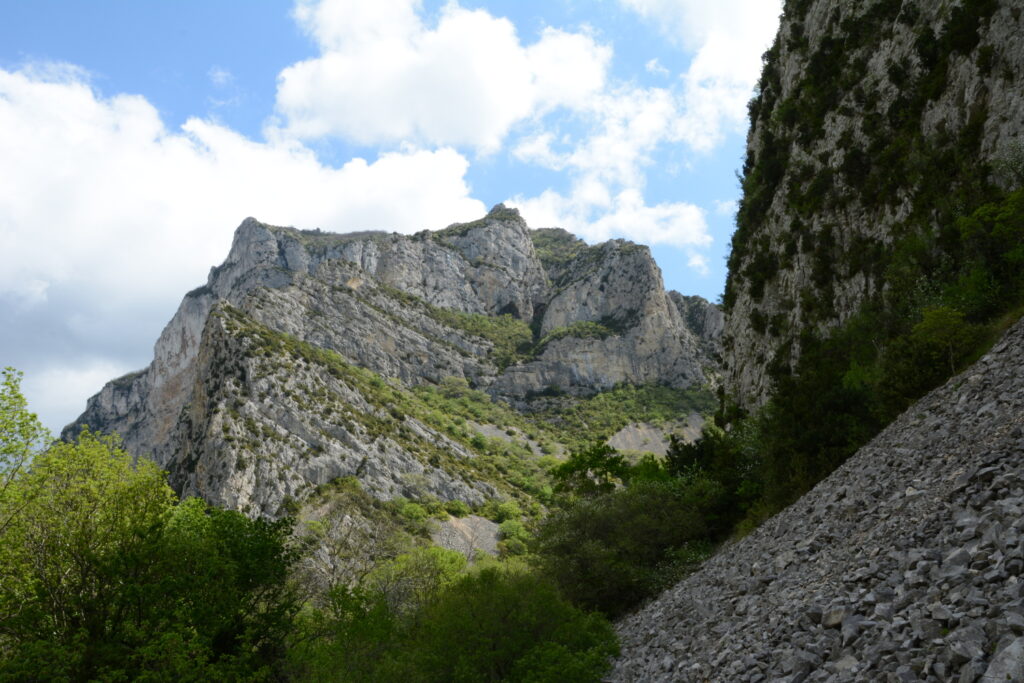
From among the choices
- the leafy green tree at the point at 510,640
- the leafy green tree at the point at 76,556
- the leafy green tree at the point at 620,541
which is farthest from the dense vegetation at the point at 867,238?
the leafy green tree at the point at 76,556

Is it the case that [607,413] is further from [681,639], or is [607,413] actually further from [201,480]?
[681,639]

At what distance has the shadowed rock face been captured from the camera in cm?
7356

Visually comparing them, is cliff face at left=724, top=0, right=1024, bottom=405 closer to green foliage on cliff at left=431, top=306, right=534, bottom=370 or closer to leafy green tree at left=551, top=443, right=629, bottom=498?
leafy green tree at left=551, top=443, right=629, bottom=498

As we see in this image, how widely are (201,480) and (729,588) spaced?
215ft

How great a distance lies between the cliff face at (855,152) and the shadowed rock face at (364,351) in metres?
52.2

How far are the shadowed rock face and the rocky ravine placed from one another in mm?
60617

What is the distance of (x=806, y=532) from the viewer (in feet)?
43.7

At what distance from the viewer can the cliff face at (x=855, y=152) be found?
77.5 ft

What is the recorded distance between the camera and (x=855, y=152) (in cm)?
3109

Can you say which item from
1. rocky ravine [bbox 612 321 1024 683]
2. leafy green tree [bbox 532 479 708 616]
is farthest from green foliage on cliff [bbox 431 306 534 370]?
rocky ravine [bbox 612 321 1024 683]

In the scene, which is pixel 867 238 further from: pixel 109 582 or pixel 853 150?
pixel 109 582

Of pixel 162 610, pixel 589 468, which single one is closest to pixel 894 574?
pixel 162 610

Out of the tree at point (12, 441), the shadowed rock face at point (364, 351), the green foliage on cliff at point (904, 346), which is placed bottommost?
the green foliage on cliff at point (904, 346)

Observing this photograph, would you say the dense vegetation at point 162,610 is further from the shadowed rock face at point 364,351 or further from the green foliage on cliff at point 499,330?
the green foliage on cliff at point 499,330
